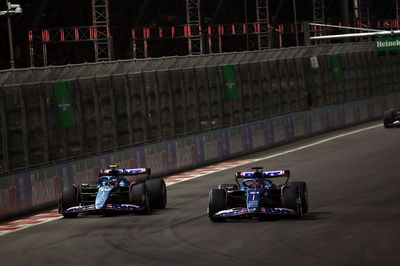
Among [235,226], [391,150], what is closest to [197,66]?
[391,150]

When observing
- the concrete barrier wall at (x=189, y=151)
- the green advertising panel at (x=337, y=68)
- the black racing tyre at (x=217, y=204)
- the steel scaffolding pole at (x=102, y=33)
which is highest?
Result: the steel scaffolding pole at (x=102, y=33)

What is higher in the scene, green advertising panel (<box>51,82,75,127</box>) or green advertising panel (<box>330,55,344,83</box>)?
green advertising panel (<box>330,55,344,83</box>)

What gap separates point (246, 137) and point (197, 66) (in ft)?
13.1

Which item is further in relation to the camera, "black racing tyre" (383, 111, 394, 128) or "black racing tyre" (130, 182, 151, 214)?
"black racing tyre" (383, 111, 394, 128)

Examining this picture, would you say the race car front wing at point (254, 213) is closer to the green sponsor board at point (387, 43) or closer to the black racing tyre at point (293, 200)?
the black racing tyre at point (293, 200)

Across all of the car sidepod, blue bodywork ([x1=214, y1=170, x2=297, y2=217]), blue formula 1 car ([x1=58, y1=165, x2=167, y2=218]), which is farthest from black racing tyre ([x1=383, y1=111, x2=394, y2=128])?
blue bodywork ([x1=214, y1=170, x2=297, y2=217])

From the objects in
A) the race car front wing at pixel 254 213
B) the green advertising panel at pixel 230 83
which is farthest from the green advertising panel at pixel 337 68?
the race car front wing at pixel 254 213

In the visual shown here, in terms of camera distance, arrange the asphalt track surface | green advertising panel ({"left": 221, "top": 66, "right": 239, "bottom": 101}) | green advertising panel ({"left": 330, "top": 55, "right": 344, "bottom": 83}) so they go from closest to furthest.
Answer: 1. the asphalt track surface
2. green advertising panel ({"left": 221, "top": 66, "right": 239, "bottom": 101})
3. green advertising panel ({"left": 330, "top": 55, "right": 344, "bottom": 83})

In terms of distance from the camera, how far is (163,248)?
55.3ft

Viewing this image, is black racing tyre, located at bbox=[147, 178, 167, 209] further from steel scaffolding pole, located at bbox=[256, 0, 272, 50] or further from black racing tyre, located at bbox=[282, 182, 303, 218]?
steel scaffolding pole, located at bbox=[256, 0, 272, 50]

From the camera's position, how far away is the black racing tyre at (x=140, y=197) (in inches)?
862

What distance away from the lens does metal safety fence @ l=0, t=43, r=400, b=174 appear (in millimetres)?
26125

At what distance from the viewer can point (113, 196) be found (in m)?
22.3

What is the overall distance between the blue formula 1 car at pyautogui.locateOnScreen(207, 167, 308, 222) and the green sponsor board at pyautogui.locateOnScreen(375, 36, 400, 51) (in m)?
32.4
